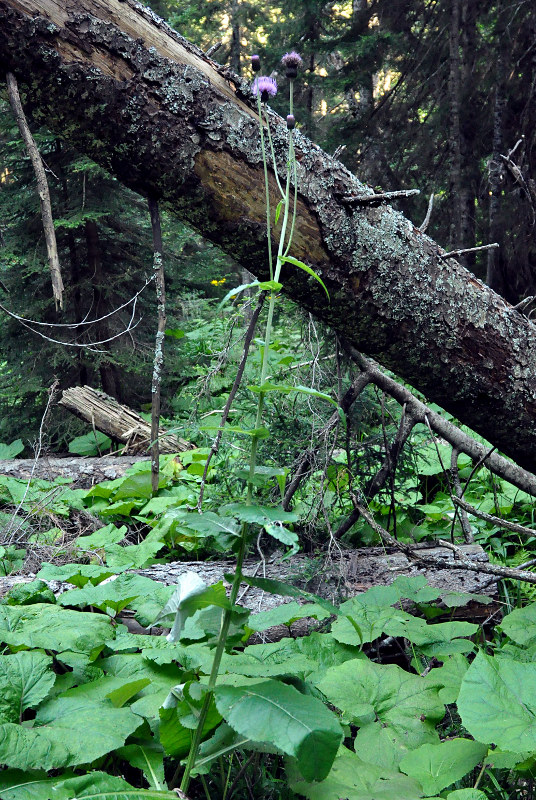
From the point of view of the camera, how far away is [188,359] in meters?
7.25

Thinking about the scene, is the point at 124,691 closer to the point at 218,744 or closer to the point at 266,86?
the point at 218,744

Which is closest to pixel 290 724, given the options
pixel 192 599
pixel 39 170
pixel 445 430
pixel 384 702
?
pixel 192 599

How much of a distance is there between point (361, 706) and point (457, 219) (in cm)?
521

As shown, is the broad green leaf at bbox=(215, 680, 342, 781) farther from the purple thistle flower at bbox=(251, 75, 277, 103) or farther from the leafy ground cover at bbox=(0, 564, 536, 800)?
the purple thistle flower at bbox=(251, 75, 277, 103)

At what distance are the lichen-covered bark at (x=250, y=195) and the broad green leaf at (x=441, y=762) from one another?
51.0 inches

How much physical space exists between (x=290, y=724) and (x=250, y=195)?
1516 mm

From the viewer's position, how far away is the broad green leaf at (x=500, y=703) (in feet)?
3.94

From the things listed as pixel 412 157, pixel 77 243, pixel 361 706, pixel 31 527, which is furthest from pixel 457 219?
pixel 361 706

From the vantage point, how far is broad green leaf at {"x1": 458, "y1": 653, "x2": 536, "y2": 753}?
120 cm

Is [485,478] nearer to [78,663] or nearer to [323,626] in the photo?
[323,626]

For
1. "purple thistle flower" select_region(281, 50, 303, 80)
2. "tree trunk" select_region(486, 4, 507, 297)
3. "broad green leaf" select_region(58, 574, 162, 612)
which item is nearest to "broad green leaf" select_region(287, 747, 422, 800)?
"broad green leaf" select_region(58, 574, 162, 612)

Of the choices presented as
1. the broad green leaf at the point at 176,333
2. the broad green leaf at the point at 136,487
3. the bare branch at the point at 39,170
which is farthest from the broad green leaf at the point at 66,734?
the broad green leaf at the point at 176,333

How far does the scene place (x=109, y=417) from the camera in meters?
5.70

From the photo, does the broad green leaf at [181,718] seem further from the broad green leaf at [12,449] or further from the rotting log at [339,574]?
the broad green leaf at [12,449]
